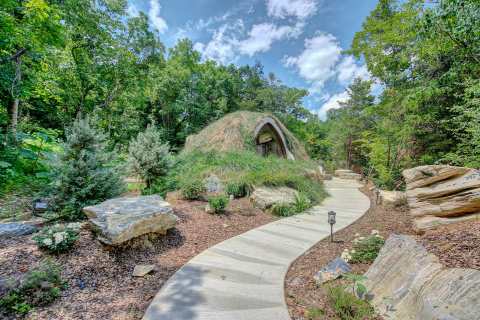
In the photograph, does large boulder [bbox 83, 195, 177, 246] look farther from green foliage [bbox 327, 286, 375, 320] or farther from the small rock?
green foliage [bbox 327, 286, 375, 320]

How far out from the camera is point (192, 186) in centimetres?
570

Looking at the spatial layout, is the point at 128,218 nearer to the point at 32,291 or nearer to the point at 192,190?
the point at 32,291

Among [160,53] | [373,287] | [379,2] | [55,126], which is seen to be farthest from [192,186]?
[160,53]

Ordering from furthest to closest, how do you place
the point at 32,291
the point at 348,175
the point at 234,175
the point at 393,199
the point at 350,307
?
the point at 348,175, the point at 234,175, the point at 393,199, the point at 32,291, the point at 350,307

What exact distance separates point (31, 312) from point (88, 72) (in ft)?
36.4

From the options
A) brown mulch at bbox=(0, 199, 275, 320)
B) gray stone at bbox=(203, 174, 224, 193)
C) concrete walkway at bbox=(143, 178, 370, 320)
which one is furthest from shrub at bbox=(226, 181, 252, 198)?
Result: brown mulch at bbox=(0, 199, 275, 320)

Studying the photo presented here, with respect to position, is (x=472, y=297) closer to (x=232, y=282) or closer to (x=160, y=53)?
(x=232, y=282)

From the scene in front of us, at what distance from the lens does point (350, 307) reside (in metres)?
1.91

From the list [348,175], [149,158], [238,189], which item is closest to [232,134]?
[238,189]

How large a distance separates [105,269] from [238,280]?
5.71ft

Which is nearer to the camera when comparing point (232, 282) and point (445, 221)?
point (232, 282)

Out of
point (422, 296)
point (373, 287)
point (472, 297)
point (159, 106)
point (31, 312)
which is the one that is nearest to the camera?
point (472, 297)

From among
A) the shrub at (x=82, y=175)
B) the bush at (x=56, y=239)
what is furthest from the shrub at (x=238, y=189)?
the bush at (x=56, y=239)

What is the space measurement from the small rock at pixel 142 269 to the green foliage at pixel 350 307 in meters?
2.23
